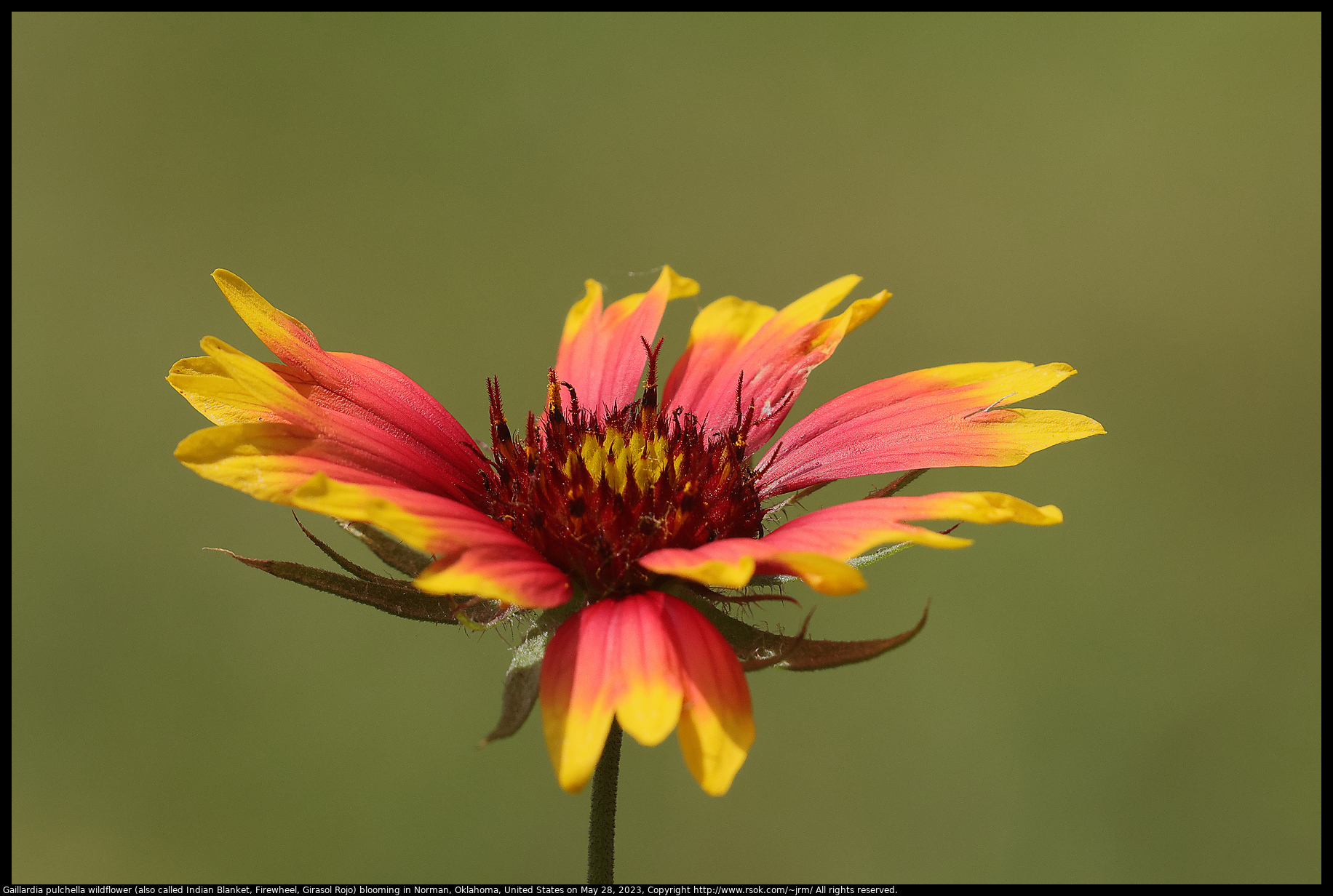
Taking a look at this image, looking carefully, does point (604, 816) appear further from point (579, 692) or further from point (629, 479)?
point (629, 479)

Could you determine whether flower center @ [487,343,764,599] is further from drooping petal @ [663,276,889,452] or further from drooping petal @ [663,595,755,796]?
drooping petal @ [663,595,755,796]

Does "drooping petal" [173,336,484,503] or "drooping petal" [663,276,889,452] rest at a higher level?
"drooping petal" [663,276,889,452]

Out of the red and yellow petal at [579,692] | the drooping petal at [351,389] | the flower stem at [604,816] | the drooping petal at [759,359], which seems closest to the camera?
the red and yellow petal at [579,692]

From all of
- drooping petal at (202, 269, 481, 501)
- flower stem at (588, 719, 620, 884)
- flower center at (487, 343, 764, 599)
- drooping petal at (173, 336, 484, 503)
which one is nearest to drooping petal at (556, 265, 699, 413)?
flower center at (487, 343, 764, 599)

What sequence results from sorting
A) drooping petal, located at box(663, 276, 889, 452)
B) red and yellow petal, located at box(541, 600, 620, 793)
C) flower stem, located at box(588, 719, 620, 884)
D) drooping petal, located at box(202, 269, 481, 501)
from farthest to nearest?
drooping petal, located at box(663, 276, 889, 452)
drooping petal, located at box(202, 269, 481, 501)
flower stem, located at box(588, 719, 620, 884)
red and yellow petal, located at box(541, 600, 620, 793)

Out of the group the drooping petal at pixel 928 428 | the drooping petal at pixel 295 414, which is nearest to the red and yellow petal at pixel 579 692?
the drooping petal at pixel 295 414

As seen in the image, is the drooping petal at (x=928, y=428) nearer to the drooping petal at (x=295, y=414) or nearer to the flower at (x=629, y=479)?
the flower at (x=629, y=479)

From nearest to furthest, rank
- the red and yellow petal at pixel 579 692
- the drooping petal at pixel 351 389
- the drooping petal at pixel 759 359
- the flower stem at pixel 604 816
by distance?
the red and yellow petal at pixel 579 692 < the flower stem at pixel 604 816 < the drooping petal at pixel 351 389 < the drooping petal at pixel 759 359

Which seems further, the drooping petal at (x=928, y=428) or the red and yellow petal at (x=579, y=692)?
the drooping petal at (x=928, y=428)

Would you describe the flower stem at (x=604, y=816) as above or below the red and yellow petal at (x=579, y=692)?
below
